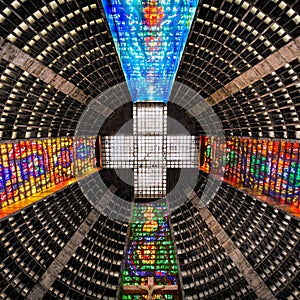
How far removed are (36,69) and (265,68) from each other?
94.4ft

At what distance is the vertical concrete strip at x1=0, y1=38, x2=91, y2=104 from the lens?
27845mm

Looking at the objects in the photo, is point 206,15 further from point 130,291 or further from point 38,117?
point 130,291

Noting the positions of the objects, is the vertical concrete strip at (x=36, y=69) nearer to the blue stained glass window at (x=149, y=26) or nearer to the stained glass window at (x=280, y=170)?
the blue stained glass window at (x=149, y=26)

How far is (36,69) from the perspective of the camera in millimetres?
33094

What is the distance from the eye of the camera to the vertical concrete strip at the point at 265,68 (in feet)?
92.0

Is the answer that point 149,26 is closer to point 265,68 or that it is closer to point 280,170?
point 265,68

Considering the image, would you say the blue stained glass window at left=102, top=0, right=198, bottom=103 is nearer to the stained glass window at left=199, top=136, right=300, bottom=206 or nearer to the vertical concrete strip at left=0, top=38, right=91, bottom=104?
the vertical concrete strip at left=0, top=38, right=91, bottom=104

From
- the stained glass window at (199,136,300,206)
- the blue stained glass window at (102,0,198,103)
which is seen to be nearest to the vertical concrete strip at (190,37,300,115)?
the blue stained glass window at (102,0,198,103)

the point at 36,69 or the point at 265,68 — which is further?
the point at 36,69

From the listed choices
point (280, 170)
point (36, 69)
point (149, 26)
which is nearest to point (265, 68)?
point (149, 26)

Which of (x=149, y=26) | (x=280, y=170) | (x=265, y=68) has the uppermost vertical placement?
(x=149, y=26)

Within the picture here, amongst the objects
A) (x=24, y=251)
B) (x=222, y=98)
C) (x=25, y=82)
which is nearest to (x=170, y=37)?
(x=222, y=98)

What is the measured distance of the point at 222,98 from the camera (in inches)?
1809

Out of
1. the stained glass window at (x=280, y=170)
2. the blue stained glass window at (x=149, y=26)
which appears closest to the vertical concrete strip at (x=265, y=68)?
the blue stained glass window at (x=149, y=26)
